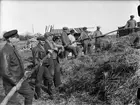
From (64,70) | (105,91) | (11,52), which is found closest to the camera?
(11,52)

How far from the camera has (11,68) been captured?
4523mm

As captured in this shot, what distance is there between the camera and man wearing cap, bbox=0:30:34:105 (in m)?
4.40

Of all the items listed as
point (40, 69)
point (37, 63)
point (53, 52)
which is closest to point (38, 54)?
point (37, 63)

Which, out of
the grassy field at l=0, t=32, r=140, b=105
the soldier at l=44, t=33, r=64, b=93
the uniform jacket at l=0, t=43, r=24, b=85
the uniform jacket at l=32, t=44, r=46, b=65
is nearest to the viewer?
the uniform jacket at l=0, t=43, r=24, b=85

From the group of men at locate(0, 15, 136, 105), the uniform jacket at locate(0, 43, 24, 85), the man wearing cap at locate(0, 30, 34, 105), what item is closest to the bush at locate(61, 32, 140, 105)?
the group of men at locate(0, 15, 136, 105)

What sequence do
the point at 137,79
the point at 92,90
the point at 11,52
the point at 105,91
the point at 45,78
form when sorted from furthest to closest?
the point at 45,78 < the point at 92,90 < the point at 105,91 < the point at 137,79 < the point at 11,52

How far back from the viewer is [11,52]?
14.8 feet

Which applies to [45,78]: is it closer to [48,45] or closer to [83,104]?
[48,45]

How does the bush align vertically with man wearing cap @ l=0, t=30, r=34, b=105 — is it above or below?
below

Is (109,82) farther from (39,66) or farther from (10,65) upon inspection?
(10,65)

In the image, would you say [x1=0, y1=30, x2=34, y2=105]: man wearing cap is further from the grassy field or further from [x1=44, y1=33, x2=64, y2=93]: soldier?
[x1=44, y1=33, x2=64, y2=93]: soldier

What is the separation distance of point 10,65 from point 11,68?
59mm

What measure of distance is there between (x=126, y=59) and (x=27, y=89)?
8.22 ft

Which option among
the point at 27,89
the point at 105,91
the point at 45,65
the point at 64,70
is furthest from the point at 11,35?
the point at 64,70
